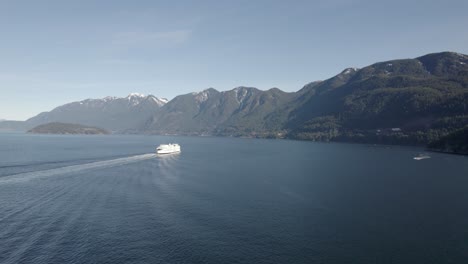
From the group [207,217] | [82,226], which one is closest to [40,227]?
[82,226]

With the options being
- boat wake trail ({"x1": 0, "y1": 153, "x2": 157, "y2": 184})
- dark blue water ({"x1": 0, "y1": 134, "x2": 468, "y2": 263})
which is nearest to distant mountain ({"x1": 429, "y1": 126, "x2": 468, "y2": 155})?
dark blue water ({"x1": 0, "y1": 134, "x2": 468, "y2": 263})

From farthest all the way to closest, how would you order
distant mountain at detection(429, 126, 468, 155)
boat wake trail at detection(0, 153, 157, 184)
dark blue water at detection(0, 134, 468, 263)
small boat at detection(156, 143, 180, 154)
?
distant mountain at detection(429, 126, 468, 155), small boat at detection(156, 143, 180, 154), boat wake trail at detection(0, 153, 157, 184), dark blue water at detection(0, 134, 468, 263)

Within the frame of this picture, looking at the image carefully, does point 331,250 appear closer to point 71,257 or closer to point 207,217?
point 207,217

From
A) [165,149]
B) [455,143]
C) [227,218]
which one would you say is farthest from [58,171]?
[455,143]

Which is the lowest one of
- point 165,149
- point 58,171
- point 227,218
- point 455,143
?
point 227,218

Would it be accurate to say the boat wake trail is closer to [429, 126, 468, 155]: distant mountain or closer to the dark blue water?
the dark blue water

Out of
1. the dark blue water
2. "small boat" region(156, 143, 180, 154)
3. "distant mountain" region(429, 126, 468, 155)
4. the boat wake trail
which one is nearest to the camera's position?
the dark blue water

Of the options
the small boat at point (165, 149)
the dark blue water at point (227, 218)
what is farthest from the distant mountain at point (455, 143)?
the small boat at point (165, 149)

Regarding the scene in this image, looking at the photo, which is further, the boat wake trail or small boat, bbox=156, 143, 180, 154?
small boat, bbox=156, 143, 180, 154

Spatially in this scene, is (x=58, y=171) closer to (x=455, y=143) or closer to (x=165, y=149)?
(x=165, y=149)
